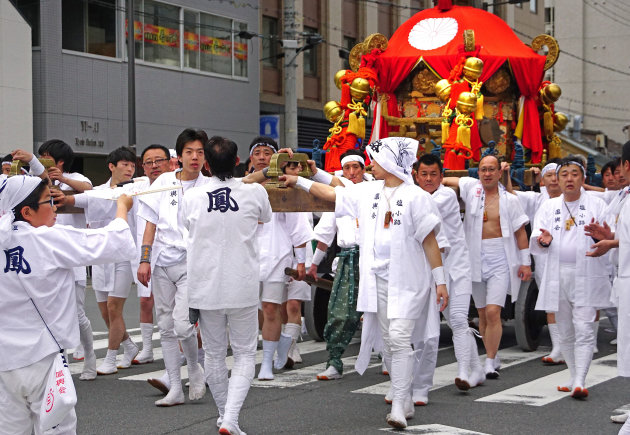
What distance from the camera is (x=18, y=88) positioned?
2177 centimetres

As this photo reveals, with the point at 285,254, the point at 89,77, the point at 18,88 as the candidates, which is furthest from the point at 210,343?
the point at 89,77

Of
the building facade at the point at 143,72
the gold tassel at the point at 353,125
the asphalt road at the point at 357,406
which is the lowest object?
the asphalt road at the point at 357,406

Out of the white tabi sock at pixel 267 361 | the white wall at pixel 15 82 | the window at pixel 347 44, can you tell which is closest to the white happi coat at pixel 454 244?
the white tabi sock at pixel 267 361

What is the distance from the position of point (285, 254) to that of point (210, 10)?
1951 cm

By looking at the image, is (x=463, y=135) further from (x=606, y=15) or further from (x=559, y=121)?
(x=606, y=15)

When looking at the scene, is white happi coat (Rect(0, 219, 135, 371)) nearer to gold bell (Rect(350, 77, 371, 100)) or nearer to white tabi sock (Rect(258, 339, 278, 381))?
white tabi sock (Rect(258, 339, 278, 381))

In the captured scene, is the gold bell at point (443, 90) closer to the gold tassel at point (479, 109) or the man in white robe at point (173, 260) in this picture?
the gold tassel at point (479, 109)

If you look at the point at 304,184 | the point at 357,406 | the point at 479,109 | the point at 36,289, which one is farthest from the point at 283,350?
the point at 479,109

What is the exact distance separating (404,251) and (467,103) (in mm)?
6459

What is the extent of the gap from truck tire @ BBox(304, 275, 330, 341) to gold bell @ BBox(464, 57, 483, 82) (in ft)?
13.3

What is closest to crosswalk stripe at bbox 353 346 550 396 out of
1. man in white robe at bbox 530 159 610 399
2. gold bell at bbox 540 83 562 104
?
man in white robe at bbox 530 159 610 399

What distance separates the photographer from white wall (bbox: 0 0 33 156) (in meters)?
21.5

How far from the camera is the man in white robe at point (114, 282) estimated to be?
888 cm

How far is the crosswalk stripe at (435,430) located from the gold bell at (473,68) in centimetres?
740
